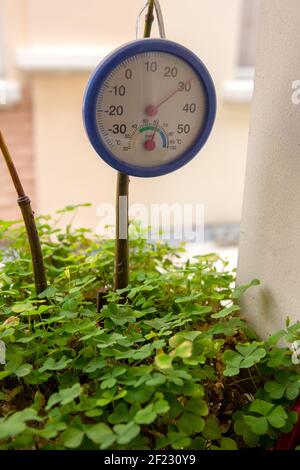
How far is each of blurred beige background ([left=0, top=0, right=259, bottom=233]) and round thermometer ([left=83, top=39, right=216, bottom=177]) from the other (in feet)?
4.14

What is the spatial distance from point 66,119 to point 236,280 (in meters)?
1.60

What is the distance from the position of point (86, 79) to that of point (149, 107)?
1.58 meters

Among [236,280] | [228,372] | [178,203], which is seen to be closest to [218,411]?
[228,372]

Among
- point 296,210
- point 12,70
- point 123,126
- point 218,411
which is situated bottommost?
point 218,411

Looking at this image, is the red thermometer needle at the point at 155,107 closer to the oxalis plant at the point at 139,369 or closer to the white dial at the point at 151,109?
the white dial at the point at 151,109

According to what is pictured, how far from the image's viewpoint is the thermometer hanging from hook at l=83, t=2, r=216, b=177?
0.78 meters

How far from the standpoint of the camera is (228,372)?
2.39 feet

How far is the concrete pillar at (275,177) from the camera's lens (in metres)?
0.81

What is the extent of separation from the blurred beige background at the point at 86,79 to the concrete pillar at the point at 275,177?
1.23m

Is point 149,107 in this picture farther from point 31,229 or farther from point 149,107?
point 31,229

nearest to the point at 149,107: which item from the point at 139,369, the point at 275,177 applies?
the point at 275,177

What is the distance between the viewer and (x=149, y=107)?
2.71ft

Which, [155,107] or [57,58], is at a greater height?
[57,58]

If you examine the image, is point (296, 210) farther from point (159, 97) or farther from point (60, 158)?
point (60, 158)
